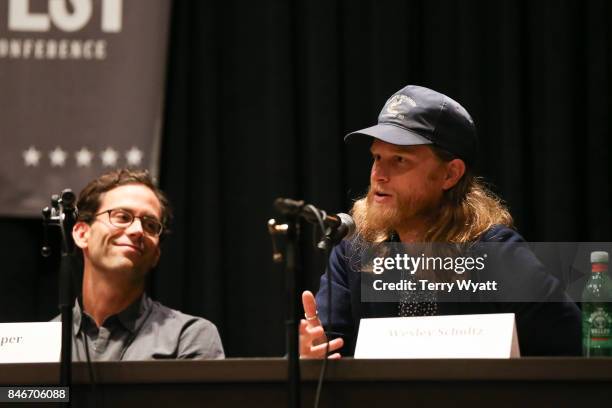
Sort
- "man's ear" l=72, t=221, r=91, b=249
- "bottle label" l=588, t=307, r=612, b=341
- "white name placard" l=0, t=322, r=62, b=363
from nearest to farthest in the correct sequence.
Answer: "white name placard" l=0, t=322, r=62, b=363 → "bottle label" l=588, t=307, r=612, b=341 → "man's ear" l=72, t=221, r=91, b=249

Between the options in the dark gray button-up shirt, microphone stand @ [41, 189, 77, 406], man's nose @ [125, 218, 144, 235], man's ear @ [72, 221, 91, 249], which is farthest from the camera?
man's ear @ [72, 221, 91, 249]

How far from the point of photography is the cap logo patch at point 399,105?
236 centimetres

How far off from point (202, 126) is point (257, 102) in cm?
24

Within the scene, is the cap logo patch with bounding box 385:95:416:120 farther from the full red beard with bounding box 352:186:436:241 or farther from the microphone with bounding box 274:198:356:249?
the microphone with bounding box 274:198:356:249

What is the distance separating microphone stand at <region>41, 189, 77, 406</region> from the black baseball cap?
34.3 inches

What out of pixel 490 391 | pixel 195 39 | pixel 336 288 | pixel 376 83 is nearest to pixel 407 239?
pixel 336 288

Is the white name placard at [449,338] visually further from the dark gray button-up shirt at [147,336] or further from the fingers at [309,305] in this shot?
the dark gray button-up shirt at [147,336]

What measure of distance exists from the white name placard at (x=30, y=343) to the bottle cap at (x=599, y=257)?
1243 mm

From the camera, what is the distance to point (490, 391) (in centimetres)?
153

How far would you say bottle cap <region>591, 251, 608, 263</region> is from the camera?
2057 mm

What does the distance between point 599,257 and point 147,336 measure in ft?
4.39

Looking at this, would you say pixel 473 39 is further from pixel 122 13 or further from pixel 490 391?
pixel 490 391

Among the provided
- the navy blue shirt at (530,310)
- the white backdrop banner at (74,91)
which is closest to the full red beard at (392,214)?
the navy blue shirt at (530,310)

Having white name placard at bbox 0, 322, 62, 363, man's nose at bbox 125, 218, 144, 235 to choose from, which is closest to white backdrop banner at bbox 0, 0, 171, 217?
man's nose at bbox 125, 218, 144, 235
